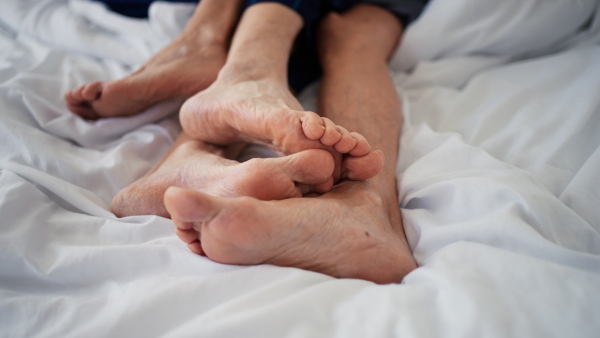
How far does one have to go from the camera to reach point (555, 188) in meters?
0.71

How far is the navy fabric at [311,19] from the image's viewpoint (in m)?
1.02

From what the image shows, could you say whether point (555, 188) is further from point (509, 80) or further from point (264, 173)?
point (264, 173)

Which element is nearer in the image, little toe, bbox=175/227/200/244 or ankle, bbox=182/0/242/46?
little toe, bbox=175/227/200/244

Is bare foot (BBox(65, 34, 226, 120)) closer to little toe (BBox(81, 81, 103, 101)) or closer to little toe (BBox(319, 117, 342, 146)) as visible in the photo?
little toe (BBox(81, 81, 103, 101))

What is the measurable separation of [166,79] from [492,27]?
842 millimetres

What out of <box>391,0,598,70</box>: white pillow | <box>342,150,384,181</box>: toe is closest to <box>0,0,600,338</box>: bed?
<box>391,0,598,70</box>: white pillow

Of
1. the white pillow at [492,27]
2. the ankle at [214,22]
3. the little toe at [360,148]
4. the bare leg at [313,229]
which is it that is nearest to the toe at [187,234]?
the bare leg at [313,229]

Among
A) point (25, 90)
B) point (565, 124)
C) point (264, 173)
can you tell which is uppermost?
point (565, 124)

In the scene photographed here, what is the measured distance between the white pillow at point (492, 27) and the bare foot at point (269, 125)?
1.70 feet

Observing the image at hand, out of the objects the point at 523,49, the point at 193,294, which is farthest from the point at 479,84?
the point at 193,294

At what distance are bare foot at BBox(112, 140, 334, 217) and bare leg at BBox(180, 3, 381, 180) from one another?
0.12 feet

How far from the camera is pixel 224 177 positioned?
63 centimetres

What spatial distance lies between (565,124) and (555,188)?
0.60 ft

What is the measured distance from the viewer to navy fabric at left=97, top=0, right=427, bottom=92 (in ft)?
3.36
